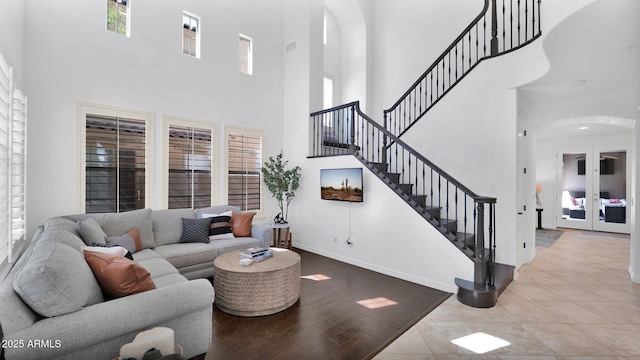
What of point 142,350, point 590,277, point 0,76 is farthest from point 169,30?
point 590,277

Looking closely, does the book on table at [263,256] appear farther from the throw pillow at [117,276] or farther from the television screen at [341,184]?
the television screen at [341,184]

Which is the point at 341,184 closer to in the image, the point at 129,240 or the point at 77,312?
the point at 129,240

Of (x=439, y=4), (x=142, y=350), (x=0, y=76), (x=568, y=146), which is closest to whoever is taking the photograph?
(x=142, y=350)

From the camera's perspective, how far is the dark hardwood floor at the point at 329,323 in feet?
7.83

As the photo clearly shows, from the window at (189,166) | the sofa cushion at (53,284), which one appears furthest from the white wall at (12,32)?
the sofa cushion at (53,284)

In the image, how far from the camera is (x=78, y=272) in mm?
1783

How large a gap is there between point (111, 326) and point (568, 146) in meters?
11.2

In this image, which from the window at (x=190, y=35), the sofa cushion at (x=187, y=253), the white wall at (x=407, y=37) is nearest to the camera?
the sofa cushion at (x=187, y=253)

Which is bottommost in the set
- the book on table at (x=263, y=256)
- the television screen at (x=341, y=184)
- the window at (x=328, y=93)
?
the book on table at (x=263, y=256)

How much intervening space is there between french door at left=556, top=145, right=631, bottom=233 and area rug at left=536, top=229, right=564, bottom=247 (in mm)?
859

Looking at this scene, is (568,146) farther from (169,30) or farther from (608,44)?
(169,30)

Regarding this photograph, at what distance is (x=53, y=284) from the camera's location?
160 cm

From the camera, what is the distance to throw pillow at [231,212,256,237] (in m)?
4.55

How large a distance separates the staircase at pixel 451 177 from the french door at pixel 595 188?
5.48 meters
